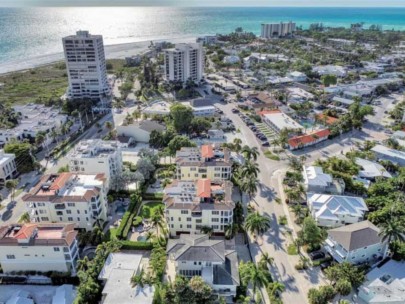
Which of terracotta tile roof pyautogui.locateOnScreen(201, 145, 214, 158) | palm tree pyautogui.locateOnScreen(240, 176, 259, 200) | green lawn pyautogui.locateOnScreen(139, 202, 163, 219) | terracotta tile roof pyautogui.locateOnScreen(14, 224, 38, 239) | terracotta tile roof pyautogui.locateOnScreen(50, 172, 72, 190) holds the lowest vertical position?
green lawn pyautogui.locateOnScreen(139, 202, 163, 219)

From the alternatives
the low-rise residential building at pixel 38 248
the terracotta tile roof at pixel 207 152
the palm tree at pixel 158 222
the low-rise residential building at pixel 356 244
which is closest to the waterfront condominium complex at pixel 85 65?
the terracotta tile roof at pixel 207 152

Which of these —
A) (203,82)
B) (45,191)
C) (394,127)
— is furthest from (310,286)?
(203,82)

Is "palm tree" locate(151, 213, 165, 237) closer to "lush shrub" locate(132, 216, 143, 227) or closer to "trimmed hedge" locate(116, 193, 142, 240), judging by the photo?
"lush shrub" locate(132, 216, 143, 227)

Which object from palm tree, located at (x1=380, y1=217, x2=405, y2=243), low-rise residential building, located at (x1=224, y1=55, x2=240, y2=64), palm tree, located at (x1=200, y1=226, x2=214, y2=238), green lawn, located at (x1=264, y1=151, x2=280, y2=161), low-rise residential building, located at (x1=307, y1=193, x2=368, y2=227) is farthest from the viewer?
low-rise residential building, located at (x1=224, y1=55, x2=240, y2=64)

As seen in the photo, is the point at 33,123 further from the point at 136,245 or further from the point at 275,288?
the point at 275,288

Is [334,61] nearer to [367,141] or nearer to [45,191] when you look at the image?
[367,141]

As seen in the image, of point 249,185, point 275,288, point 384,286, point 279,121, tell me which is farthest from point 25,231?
point 279,121

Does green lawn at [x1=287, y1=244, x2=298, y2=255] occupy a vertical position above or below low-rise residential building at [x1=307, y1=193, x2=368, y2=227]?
below

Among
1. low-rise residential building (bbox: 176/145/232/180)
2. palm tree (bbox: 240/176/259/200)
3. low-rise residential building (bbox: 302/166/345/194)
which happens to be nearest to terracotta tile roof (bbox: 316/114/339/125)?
low-rise residential building (bbox: 302/166/345/194)
